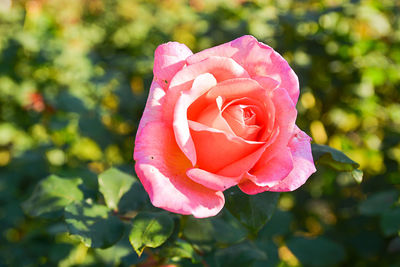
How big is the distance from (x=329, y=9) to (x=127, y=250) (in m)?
1.18

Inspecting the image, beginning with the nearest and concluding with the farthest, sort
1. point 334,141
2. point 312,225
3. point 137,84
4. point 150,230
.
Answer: point 150,230 < point 334,141 < point 312,225 < point 137,84

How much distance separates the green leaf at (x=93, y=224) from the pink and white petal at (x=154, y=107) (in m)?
0.27

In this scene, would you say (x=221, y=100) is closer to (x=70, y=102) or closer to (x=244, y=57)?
(x=244, y=57)

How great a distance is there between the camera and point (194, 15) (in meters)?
2.20

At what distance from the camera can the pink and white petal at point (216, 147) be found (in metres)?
0.55

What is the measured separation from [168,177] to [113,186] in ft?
1.12

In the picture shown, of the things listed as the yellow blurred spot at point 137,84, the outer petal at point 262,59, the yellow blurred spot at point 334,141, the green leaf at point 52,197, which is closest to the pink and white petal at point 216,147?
the outer petal at point 262,59

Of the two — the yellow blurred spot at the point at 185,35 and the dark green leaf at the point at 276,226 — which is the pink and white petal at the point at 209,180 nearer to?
the dark green leaf at the point at 276,226

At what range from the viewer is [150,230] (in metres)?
0.65

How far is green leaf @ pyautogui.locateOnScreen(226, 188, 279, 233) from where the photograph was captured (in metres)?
0.63

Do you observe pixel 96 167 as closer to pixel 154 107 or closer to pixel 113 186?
pixel 113 186

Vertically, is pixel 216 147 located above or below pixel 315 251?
above

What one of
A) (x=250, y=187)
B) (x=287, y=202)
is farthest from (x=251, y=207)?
(x=287, y=202)

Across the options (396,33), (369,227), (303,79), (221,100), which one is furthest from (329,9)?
(221,100)
